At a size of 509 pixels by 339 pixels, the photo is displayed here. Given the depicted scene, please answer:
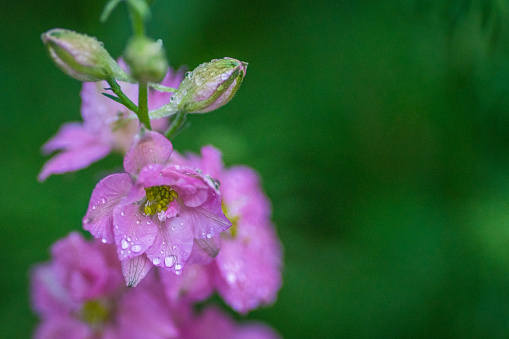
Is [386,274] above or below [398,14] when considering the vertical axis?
below

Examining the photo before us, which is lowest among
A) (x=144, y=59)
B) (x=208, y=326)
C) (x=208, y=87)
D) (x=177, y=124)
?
(x=208, y=326)

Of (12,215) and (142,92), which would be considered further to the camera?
(12,215)

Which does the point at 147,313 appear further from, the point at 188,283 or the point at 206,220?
the point at 206,220

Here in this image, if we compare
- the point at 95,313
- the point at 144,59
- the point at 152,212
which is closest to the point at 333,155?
the point at 95,313

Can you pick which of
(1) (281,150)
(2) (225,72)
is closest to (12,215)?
(1) (281,150)

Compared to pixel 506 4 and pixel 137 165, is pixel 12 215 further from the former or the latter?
pixel 506 4

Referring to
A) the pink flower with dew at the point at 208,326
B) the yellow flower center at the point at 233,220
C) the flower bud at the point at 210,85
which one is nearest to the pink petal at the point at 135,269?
the flower bud at the point at 210,85

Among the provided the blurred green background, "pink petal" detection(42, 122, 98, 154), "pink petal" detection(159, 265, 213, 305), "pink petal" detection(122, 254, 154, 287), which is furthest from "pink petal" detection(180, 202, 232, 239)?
the blurred green background
